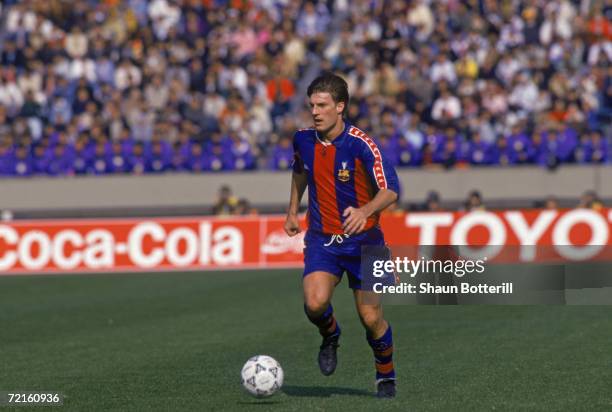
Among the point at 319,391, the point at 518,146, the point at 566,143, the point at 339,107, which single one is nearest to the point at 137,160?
the point at 518,146

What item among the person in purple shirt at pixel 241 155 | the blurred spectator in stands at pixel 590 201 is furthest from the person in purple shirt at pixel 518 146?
the person in purple shirt at pixel 241 155

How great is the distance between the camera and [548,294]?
10.8 meters

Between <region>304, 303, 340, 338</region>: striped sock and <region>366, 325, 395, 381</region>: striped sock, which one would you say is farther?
<region>304, 303, 340, 338</region>: striped sock

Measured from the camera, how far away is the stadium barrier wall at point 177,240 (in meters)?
24.0

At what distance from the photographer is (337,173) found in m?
9.53

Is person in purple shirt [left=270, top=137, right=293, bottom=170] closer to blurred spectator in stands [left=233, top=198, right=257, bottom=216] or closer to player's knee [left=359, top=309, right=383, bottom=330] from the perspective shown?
blurred spectator in stands [left=233, top=198, right=257, bottom=216]

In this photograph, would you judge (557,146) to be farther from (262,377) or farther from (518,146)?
(262,377)

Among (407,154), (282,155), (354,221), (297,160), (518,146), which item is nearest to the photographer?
(354,221)

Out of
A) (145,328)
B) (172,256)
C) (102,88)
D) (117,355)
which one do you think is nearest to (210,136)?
(102,88)

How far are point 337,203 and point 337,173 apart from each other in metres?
0.23

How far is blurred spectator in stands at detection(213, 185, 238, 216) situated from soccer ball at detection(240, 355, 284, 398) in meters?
16.2

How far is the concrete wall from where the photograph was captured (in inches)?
1090

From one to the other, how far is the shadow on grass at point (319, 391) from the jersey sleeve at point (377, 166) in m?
1.72

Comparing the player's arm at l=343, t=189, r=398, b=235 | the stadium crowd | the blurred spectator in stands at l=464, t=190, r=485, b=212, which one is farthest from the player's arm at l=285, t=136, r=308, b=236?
the stadium crowd
